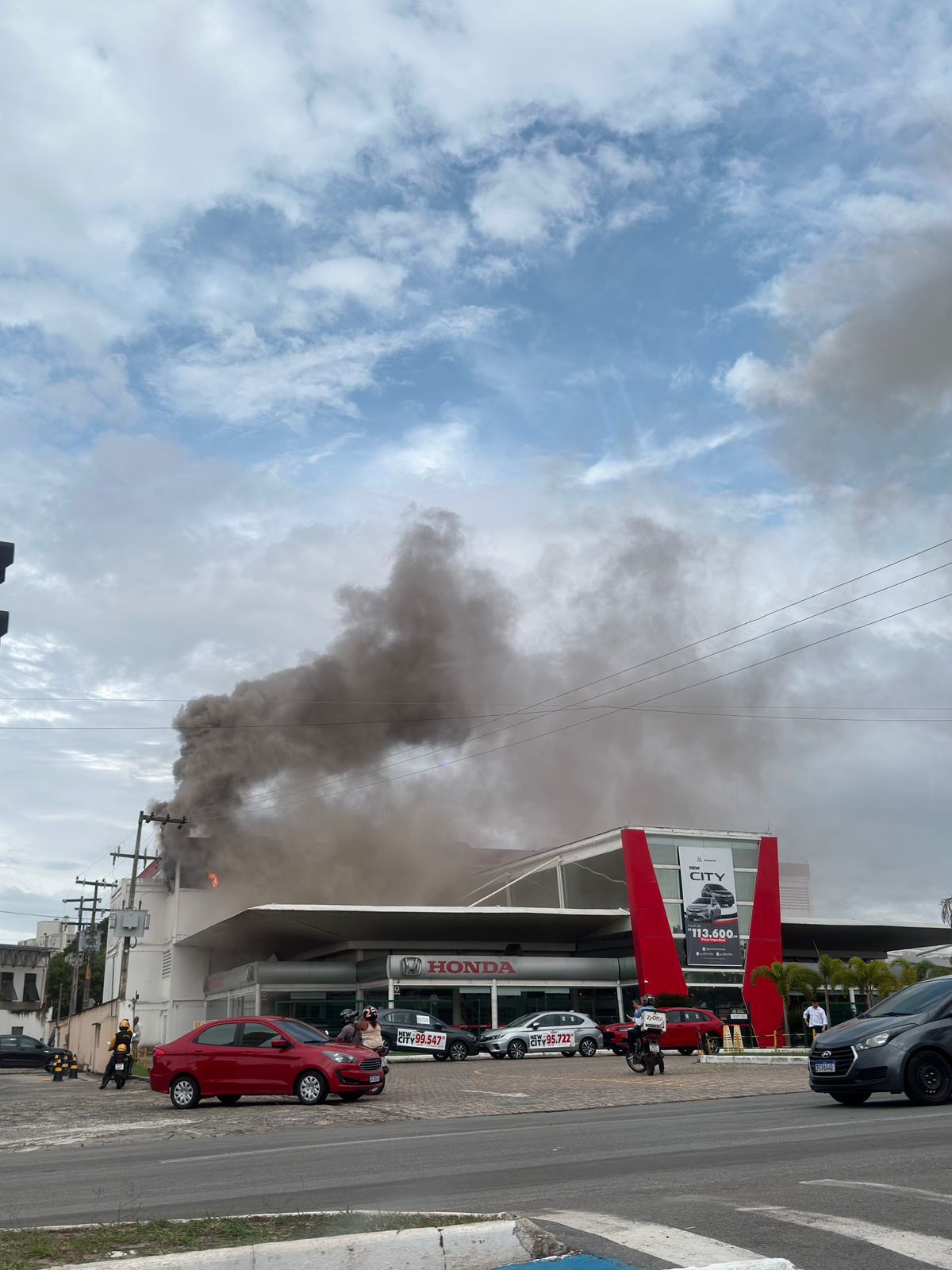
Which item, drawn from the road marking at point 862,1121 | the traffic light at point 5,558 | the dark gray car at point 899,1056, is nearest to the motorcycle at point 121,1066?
the dark gray car at point 899,1056

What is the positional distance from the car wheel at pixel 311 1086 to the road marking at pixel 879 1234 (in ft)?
38.7

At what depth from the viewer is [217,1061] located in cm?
1770

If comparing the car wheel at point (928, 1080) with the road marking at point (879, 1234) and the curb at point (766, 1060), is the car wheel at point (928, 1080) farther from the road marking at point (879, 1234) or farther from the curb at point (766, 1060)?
the curb at point (766, 1060)

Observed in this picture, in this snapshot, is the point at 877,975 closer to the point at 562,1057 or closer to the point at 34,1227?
the point at 562,1057

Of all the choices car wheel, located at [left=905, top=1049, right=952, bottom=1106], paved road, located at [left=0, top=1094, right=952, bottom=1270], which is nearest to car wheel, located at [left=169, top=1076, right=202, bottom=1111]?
paved road, located at [left=0, top=1094, right=952, bottom=1270]

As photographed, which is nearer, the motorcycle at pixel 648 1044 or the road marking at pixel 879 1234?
the road marking at pixel 879 1234

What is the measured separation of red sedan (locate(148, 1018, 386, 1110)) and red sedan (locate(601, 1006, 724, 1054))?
64.4 ft

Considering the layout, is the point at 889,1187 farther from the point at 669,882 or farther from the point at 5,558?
the point at 669,882

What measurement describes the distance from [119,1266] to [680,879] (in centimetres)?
4680

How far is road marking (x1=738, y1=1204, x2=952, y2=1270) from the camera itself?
5441mm

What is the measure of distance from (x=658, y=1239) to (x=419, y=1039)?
3095 centimetres

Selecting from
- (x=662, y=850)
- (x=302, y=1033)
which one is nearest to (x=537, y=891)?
(x=662, y=850)

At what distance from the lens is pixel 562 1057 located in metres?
35.4

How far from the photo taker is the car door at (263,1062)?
17.3 m
